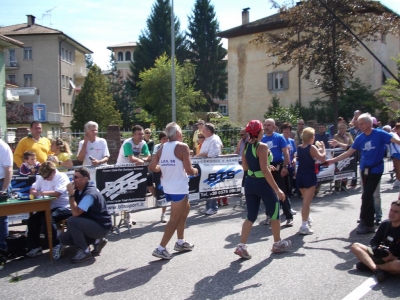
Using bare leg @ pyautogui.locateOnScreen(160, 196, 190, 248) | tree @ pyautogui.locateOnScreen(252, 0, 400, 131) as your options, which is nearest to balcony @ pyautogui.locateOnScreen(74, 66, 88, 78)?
tree @ pyautogui.locateOnScreen(252, 0, 400, 131)

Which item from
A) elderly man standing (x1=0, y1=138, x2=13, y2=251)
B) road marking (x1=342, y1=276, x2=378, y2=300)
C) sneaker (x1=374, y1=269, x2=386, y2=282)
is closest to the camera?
road marking (x1=342, y1=276, x2=378, y2=300)

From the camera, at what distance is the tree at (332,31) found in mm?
17016

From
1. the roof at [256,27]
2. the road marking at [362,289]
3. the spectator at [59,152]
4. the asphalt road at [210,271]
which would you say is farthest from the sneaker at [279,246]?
the roof at [256,27]

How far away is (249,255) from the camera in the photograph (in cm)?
647

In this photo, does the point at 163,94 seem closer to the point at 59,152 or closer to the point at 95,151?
the point at 59,152

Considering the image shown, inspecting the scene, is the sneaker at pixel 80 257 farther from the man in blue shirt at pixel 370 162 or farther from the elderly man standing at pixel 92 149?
the man in blue shirt at pixel 370 162

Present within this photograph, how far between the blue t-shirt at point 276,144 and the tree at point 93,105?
3666 cm

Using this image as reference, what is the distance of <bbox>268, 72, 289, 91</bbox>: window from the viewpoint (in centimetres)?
3603

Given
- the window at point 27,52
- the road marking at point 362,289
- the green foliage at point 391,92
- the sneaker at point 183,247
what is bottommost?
the road marking at point 362,289

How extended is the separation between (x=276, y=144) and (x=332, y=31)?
10.1 m

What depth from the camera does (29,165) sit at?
8.73m

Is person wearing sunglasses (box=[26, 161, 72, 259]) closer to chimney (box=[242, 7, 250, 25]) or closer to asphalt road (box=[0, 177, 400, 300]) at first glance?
asphalt road (box=[0, 177, 400, 300])

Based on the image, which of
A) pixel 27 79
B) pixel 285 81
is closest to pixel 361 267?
pixel 285 81

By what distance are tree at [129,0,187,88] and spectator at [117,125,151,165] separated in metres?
A: 52.9
